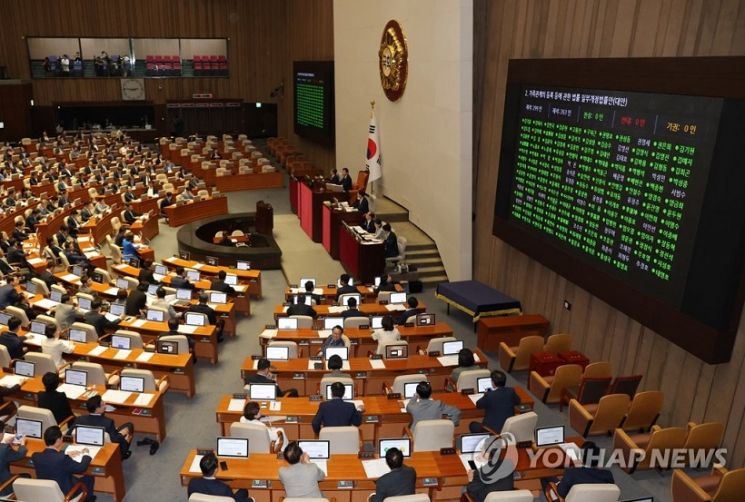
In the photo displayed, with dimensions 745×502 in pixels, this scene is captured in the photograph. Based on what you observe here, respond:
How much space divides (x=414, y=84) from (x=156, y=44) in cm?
2287

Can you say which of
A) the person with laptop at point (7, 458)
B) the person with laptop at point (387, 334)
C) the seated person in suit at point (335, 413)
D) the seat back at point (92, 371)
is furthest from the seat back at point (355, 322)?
the person with laptop at point (7, 458)

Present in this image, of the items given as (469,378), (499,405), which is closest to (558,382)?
(469,378)

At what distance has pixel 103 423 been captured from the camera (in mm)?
7699

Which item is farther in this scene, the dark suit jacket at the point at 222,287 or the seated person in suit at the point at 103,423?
the dark suit jacket at the point at 222,287

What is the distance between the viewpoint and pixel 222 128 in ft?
115

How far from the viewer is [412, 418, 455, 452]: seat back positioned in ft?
24.0

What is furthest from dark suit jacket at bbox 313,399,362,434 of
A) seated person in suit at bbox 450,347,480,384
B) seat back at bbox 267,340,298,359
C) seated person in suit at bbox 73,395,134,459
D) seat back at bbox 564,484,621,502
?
seat back at bbox 564,484,621,502

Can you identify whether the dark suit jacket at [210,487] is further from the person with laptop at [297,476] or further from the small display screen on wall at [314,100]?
the small display screen on wall at [314,100]

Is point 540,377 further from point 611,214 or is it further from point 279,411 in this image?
point 279,411

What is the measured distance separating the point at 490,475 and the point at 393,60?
13.2 meters

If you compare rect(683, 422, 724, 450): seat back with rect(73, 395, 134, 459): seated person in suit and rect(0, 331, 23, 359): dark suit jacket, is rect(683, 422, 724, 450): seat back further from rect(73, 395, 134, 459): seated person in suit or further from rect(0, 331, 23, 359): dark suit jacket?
rect(0, 331, 23, 359): dark suit jacket

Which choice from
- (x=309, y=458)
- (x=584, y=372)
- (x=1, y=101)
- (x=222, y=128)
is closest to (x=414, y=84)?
(x=584, y=372)

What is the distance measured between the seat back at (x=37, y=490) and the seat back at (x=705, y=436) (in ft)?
24.2

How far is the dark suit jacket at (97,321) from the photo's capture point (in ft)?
35.9
